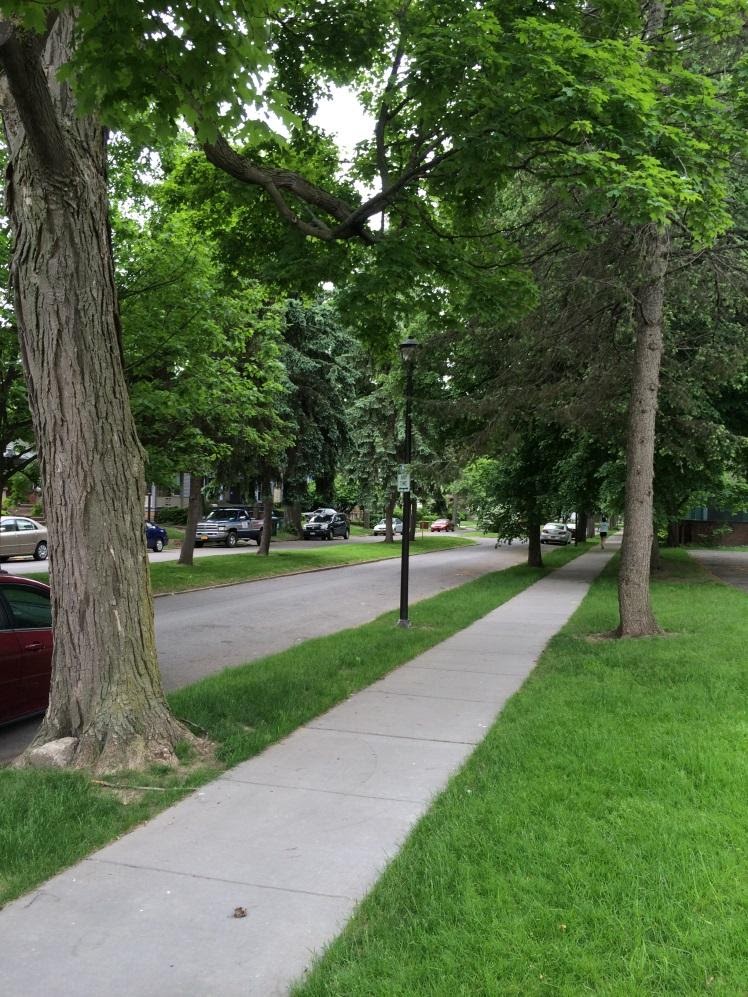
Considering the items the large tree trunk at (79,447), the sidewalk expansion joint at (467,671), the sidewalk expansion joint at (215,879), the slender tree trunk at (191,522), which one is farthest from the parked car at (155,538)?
the sidewalk expansion joint at (215,879)

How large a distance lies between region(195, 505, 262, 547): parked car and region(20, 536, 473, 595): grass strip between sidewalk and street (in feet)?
14.2

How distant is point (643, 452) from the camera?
1065cm

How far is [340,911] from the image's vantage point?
11.3 feet

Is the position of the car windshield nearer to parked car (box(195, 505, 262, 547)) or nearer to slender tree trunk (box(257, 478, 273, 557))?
parked car (box(195, 505, 262, 547))

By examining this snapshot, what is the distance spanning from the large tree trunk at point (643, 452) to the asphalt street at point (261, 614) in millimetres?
4668

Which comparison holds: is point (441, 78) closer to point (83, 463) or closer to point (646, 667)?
point (83, 463)

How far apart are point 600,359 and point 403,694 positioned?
24.8 ft

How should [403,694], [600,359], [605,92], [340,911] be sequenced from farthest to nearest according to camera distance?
1. [600,359]
2. [403,694]
3. [605,92]
4. [340,911]

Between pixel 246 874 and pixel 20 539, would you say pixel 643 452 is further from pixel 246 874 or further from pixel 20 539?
pixel 20 539

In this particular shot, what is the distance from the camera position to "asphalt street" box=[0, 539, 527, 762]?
9.78m

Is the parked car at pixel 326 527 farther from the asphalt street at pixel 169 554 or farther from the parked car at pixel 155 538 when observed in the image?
the parked car at pixel 155 538

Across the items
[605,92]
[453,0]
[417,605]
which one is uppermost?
[453,0]

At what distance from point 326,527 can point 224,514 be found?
881cm

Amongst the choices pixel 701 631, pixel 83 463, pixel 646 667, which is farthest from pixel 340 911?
pixel 701 631
